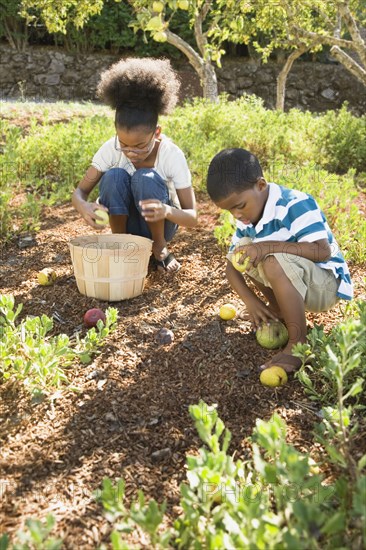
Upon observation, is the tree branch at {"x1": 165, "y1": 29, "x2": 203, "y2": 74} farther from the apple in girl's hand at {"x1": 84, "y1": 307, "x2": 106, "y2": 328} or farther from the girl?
the apple in girl's hand at {"x1": 84, "y1": 307, "x2": 106, "y2": 328}

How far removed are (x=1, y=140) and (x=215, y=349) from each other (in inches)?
178

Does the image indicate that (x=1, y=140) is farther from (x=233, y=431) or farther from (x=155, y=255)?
(x=233, y=431)

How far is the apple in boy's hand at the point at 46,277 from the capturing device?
3.14 m

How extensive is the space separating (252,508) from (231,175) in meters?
1.44

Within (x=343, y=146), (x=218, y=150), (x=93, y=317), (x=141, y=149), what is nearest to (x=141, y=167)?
(x=141, y=149)

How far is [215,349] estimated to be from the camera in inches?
99.4

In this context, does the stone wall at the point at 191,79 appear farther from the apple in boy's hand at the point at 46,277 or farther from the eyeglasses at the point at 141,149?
the eyeglasses at the point at 141,149

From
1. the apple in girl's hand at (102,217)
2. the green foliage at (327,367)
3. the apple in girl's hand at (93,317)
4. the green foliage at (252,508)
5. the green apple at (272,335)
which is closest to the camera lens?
the green foliage at (252,508)

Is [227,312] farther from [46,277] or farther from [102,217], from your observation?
[46,277]

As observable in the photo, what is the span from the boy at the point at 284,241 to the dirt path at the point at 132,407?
253 millimetres

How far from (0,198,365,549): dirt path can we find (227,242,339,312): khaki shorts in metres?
0.29

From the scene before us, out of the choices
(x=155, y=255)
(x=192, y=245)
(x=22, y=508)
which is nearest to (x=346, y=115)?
(x=192, y=245)

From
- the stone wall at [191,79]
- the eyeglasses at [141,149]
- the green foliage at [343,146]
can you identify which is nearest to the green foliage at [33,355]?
the eyeglasses at [141,149]

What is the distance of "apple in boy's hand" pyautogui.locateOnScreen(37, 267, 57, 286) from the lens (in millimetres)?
3139
